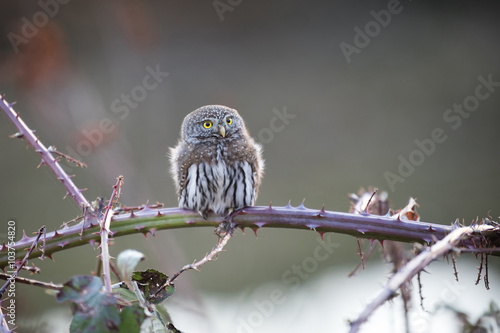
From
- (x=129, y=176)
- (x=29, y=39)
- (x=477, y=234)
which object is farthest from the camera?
(x=29, y=39)

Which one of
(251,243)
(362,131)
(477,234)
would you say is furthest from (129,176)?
(362,131)

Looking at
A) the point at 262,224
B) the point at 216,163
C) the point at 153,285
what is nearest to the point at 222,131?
the point at 216,163

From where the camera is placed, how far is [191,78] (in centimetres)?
643

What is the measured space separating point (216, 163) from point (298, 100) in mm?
4411

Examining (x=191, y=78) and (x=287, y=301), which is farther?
(x=191, y=78)

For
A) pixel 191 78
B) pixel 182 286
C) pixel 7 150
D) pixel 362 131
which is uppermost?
pixel 191 78

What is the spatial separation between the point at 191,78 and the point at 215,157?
14.4ft

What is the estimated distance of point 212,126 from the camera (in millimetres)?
2400

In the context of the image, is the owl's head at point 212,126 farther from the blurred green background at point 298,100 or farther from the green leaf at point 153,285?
the blurred green background at point 298,100

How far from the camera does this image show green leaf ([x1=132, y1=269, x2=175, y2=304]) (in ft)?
3.15

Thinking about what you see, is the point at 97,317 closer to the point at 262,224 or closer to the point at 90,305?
the point at 90,305

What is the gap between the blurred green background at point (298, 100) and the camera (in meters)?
5.28

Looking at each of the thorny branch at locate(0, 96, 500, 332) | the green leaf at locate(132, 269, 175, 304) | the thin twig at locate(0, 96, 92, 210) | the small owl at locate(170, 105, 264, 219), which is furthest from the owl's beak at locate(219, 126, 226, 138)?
the green leaf at locate(132, 269, 175, 304)

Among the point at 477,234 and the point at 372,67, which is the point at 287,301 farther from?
the point at 372,67
